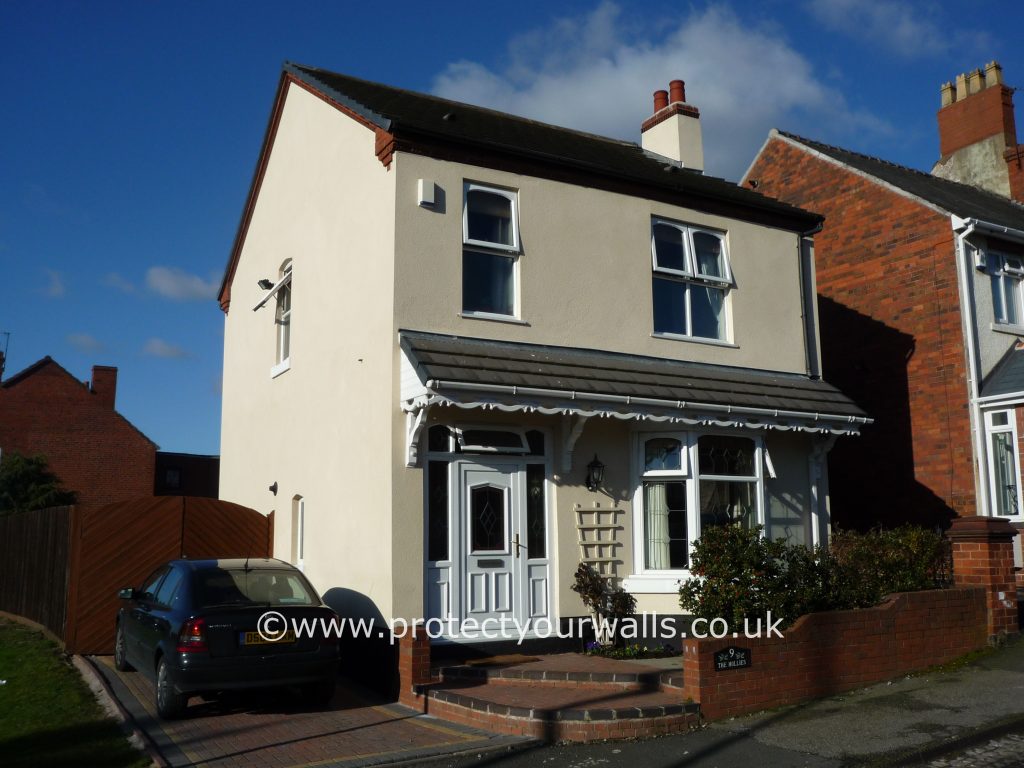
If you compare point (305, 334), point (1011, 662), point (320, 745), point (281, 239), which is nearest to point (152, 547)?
point (305, 334)

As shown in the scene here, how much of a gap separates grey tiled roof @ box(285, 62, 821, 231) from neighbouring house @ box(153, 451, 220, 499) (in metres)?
29.4

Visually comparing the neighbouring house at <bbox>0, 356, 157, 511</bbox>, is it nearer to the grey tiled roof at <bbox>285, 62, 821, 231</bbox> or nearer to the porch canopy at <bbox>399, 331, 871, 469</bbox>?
the grey tiled roof at <bbox>285, 62, 821, 231</bbox>

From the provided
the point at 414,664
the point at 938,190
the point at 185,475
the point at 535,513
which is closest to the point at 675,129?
the point at 938,190

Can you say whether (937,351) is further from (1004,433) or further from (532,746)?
(532,746)

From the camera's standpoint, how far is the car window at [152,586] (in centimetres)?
1030

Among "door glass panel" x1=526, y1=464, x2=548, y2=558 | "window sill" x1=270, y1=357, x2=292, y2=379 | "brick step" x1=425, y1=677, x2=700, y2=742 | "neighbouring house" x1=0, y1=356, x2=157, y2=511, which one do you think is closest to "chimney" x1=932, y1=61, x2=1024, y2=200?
"door glass panel" x1=526, y1=464, x2=548, y2=558

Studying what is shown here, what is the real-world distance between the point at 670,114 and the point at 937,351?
19.5 feet

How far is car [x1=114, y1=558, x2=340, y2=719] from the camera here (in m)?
8.62

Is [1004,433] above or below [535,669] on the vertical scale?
above

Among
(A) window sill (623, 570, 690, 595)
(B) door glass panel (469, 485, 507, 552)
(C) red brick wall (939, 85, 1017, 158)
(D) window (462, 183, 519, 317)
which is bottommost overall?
(A) window sill (623, 570, 690, 595)

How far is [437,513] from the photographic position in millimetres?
10594

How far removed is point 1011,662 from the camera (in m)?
10.0

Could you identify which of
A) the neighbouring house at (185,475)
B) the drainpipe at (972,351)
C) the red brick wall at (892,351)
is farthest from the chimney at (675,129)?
the neighbouring house at (185,475)

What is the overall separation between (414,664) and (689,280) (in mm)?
6524
